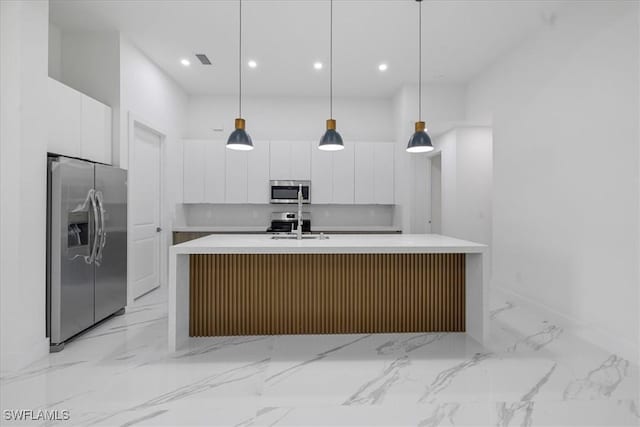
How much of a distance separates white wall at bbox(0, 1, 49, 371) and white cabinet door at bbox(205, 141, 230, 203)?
3.03 metres

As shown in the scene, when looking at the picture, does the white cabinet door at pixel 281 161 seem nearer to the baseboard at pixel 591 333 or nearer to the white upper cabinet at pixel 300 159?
the white upper cabinet at pixel 300 159

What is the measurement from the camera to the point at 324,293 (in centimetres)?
308

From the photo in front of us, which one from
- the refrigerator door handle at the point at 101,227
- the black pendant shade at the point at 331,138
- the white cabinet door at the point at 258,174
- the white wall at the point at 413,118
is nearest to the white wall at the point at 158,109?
the refrigerator door handle at the point at 101,227

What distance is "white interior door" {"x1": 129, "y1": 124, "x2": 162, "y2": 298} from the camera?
163 inches

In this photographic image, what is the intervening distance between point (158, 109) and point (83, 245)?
2357 mm

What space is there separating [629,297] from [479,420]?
5.51 feet

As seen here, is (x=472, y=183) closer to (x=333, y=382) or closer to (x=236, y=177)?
(x=236, y=177)

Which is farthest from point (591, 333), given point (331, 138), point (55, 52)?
point (55, 52)

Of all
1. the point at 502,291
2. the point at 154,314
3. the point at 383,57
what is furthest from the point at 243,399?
the point at 383,57

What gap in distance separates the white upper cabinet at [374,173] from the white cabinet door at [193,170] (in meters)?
2.38

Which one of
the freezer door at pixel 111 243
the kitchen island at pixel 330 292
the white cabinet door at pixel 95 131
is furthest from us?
the white cabinet door at pixel 95 131

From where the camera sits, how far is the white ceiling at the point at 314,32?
10.9 ft

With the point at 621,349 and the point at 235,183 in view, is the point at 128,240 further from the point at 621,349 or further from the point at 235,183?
the point at 621,349

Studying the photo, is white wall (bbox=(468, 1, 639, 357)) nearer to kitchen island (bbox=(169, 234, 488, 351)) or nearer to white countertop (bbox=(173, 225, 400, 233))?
kitchen island (bbox=(169, 234, 488, 351))
